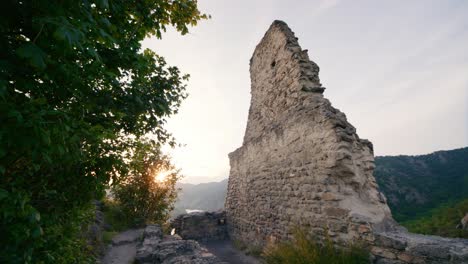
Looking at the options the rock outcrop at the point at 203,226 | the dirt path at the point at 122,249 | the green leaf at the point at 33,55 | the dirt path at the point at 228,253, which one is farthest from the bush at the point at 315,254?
the rock outcrop at the point at 203,226

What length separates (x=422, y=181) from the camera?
17.6 meters

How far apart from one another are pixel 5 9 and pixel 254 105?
7.65m

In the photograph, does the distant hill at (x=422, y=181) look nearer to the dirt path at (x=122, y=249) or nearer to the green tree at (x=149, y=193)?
the green tree at (x=149, y=193)

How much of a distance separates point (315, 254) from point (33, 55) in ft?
14.3

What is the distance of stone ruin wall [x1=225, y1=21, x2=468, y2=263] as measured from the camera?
371cm

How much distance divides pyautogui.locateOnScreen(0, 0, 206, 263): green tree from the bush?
3.29 metres

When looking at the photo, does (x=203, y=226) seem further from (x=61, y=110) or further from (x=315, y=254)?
(x=61, y=110)

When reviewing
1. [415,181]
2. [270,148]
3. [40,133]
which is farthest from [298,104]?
[415,181]

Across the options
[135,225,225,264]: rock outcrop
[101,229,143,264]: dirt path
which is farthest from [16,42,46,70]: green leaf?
[101,229,143,264]: dirt path

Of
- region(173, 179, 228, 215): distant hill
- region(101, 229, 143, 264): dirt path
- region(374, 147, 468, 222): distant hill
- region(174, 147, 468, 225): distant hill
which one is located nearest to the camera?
region(101, 229, 143, 264): dirt path

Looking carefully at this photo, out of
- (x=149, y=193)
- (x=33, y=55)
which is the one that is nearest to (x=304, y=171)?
(x=33, y=55)

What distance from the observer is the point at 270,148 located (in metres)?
7.05

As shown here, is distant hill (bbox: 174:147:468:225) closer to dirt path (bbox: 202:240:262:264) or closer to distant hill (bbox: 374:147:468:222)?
distant hill (bbox: 374:147:468:222)

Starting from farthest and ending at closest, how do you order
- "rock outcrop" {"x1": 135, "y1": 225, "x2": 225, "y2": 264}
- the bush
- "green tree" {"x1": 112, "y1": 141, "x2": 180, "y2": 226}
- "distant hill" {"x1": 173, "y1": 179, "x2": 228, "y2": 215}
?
"distant hill" {"x1": 173, "y1": 179, "x2": 228, "y2": 215} < "green tree" {"x1": 112, "y1": 141, "x2": 180, "y2": 226} < "rock outcrop" {"x1": 135, "y1": 225, "x2": 225, "y2": 264} < the bush
